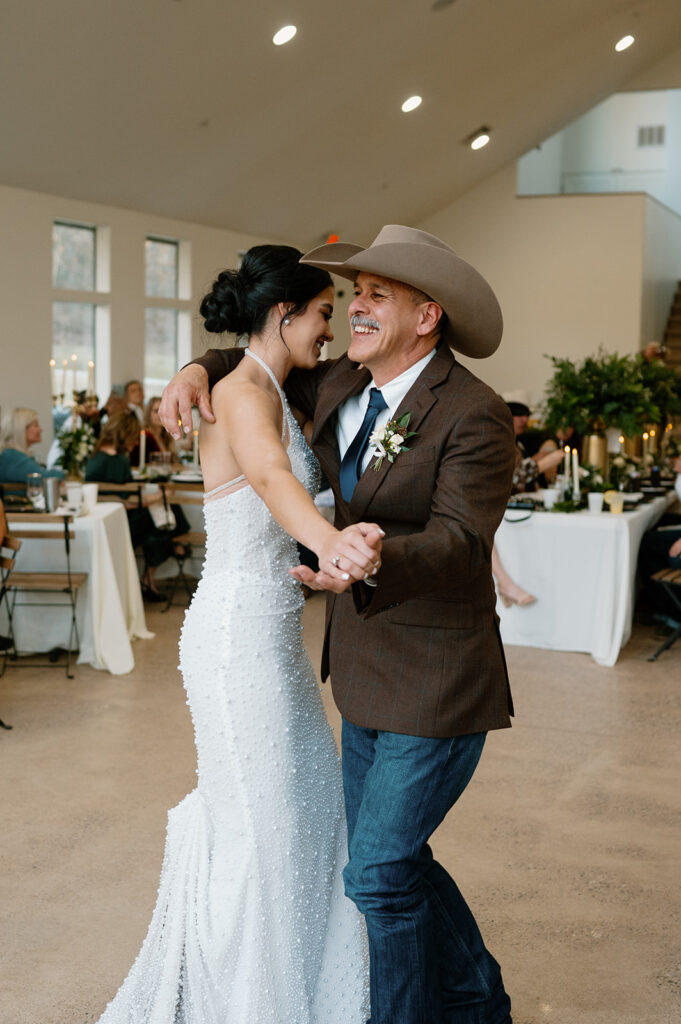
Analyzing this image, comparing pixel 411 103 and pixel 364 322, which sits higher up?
pixel 411 103

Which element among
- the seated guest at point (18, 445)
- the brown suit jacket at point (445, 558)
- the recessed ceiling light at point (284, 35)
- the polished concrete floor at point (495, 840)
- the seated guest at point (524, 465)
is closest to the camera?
the brown suit jacket at point (445, 558)

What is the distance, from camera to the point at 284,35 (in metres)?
9.50

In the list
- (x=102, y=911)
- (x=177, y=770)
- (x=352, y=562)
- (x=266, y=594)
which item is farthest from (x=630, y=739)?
(x=352, y=562)

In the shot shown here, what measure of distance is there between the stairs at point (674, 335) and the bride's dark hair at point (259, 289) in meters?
16.1

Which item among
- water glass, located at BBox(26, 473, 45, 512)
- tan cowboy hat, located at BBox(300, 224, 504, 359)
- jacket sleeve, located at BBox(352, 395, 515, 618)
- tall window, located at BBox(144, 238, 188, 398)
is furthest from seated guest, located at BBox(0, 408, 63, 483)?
tall window, located at BBox(144, 238, 188, 398)

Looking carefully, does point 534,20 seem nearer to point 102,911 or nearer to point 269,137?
point 269,137

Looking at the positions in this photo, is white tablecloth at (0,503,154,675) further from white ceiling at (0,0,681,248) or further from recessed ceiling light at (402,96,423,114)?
recessed ceiling light at (402,96,423,114)

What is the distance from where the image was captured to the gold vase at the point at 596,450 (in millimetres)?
8047

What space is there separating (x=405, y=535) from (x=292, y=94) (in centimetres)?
972

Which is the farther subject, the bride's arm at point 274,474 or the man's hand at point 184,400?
the man's hand at point 184,400

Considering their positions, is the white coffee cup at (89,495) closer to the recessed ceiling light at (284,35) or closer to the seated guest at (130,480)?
the seated guest at (130,480)

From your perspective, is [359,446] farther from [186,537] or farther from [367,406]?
[186,537]

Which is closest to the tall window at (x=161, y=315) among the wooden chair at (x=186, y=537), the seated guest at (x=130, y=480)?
the wooden chair at (x=186, y=537)

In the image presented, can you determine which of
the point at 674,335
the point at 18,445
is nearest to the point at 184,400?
the point at 18,445
